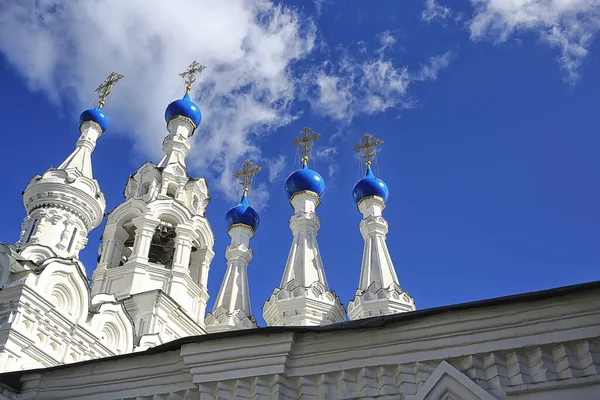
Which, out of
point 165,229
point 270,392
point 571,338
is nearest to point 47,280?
point 165,229

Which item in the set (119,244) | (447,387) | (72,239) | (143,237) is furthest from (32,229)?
(447,387)

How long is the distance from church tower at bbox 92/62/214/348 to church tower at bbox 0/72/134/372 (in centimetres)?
114

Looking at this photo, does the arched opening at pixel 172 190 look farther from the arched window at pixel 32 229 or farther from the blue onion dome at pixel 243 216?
the arched window at pixel 32 229

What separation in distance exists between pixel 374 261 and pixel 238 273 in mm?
4189

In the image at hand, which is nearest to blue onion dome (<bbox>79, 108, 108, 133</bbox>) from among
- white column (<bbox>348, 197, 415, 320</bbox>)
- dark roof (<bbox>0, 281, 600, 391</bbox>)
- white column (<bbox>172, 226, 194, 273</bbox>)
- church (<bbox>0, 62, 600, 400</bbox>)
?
church (<bbox>0, 62, 600, 400</bbox>)

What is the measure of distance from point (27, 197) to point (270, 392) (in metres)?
11.4

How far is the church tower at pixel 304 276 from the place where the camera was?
14.6m

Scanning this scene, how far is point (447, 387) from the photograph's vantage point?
343 centimetres

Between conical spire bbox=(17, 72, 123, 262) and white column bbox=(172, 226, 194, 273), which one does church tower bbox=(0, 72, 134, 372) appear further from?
white column bbox=(172, 226, 194, 273)

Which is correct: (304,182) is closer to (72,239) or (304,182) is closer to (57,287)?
(72,239)

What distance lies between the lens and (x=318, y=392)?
373 cm

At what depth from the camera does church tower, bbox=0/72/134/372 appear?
360 inches

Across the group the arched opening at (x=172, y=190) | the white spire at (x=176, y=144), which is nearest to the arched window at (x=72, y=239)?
the arched opening at (x=172, y=190)

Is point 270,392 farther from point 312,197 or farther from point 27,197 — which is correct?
point 312,197
